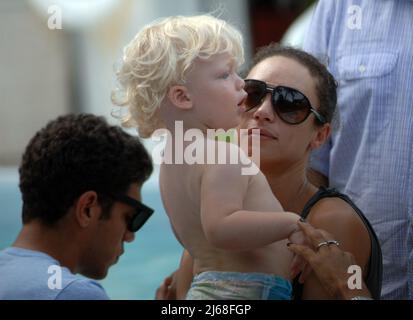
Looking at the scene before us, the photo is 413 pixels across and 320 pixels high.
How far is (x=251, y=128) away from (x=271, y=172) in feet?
0.57

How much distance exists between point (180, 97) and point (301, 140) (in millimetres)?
417

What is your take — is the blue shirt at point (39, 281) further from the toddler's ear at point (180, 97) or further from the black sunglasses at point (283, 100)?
the black sunglasses at point (283, 100)

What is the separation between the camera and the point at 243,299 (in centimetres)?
215

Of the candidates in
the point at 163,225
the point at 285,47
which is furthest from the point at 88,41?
the point at 285,47

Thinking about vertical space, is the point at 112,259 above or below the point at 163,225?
above

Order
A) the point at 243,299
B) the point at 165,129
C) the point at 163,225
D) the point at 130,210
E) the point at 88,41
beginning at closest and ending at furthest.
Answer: the point at 243,299
the point at 165,129
the point at 130,210
the point at 163,225
the point at 88,41

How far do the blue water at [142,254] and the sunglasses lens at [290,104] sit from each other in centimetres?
279

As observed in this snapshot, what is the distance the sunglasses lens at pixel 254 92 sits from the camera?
2.38 metres

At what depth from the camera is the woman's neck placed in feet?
8.07

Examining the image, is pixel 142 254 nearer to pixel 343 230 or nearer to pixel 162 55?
pixel 343 230

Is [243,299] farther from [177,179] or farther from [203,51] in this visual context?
A: [203,51]

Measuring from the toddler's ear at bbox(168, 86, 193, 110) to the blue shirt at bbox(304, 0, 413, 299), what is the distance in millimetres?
644

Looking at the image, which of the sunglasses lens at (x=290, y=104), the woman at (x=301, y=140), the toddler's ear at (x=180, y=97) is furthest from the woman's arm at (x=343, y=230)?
the toddler's ear at (x=180, y=97)

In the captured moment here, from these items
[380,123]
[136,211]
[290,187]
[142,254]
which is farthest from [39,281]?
[142,254]
